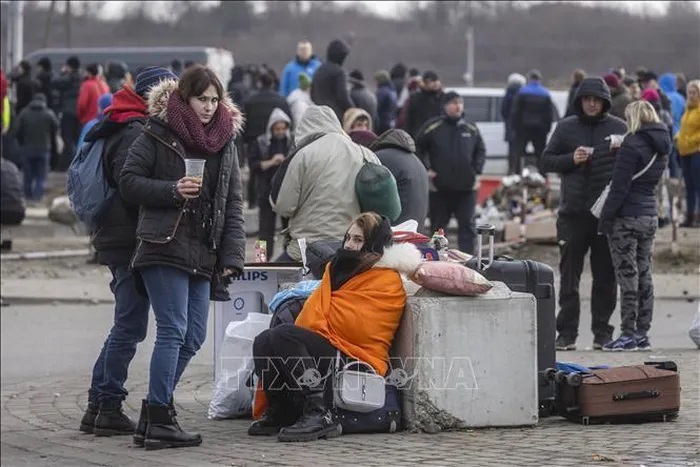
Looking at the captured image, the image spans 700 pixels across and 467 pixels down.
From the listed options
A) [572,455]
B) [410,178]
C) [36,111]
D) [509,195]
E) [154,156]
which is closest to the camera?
[572,455]

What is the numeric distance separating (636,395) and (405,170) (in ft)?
11.6

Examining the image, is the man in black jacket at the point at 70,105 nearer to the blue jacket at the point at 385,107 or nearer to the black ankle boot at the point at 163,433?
the blue jacket at the point at 385,107

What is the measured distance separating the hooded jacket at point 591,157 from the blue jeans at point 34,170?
15.1 m

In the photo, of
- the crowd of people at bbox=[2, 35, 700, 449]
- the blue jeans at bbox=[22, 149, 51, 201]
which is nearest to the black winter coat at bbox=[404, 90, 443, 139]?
the crowd of people at bbox=[2, 35, 700, 449]

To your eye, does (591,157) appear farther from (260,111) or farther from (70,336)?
(260,111)

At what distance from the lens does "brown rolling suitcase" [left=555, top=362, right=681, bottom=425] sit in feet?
29.0

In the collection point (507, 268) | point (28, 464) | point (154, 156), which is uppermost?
point (154, 156)

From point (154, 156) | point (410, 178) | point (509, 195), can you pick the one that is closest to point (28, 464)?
point (154, 156)

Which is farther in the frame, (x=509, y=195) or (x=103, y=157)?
(x=509, y=195)

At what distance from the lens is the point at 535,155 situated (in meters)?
27.0

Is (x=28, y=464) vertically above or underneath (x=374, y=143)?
underneath

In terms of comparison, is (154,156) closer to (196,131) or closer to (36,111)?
(196,131)

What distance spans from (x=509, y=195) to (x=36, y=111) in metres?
8.84

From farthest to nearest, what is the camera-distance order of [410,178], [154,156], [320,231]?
[410,178], [320,231], [154,156]
